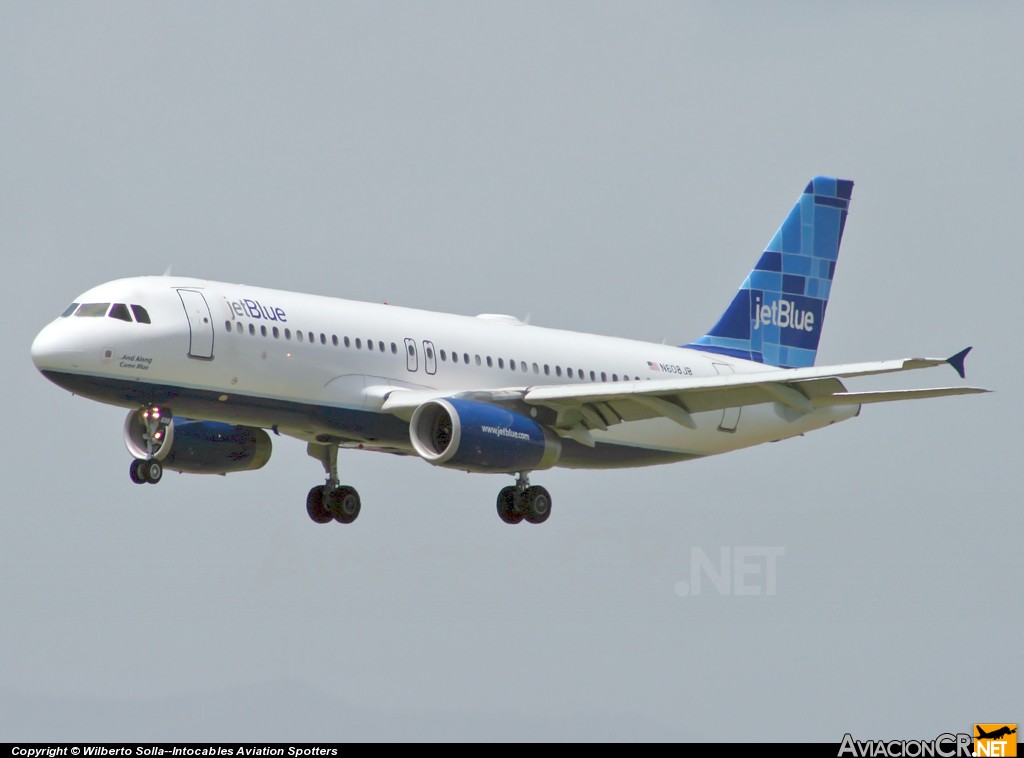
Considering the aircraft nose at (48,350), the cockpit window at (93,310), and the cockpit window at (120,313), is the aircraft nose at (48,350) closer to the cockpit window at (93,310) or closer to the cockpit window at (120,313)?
the cockpit window at (93,310)

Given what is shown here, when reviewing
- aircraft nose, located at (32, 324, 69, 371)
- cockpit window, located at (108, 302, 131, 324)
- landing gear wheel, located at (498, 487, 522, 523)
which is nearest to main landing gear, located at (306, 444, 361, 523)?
landing gear wheel, located at (498, 487, 522, 523)

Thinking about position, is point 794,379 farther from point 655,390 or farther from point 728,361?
point 728,361

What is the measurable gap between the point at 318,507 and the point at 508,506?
4.60 m

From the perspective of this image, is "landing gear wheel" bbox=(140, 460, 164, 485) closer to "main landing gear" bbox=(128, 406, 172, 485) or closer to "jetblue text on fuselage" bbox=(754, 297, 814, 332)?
"main landing gear" bbox=(128, 406, 172, 485)

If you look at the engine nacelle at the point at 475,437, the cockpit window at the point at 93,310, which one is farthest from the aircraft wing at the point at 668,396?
the cockpit window at the point at 93,310

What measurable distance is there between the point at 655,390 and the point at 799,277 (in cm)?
1272

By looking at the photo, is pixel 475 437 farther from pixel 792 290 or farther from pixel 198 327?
pixel 792 290

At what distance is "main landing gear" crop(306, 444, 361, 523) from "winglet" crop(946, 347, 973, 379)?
15650 millimetres

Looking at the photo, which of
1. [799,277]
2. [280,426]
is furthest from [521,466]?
[799,277]

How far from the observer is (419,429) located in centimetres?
4406

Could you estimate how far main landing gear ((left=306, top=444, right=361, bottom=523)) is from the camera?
4875 centimetres

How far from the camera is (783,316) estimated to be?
54875mm

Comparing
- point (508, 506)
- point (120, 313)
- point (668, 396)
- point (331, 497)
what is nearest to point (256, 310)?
point (120, 313)

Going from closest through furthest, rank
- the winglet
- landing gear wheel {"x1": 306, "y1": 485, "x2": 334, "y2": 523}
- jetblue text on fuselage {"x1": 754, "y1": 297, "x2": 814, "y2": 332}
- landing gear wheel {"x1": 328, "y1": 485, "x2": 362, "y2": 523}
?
the winglet
landing gear wheel {"x1": 328, "y1": 485, "x2": 362, "y2": 523}
landing gear wheel {"x1": 306, "y1": 485, "x2": 334, "y2": 523}
jetblue text on fuselage {"x1": 754, "y1": 297, "x2": 814, "y2": 332}
